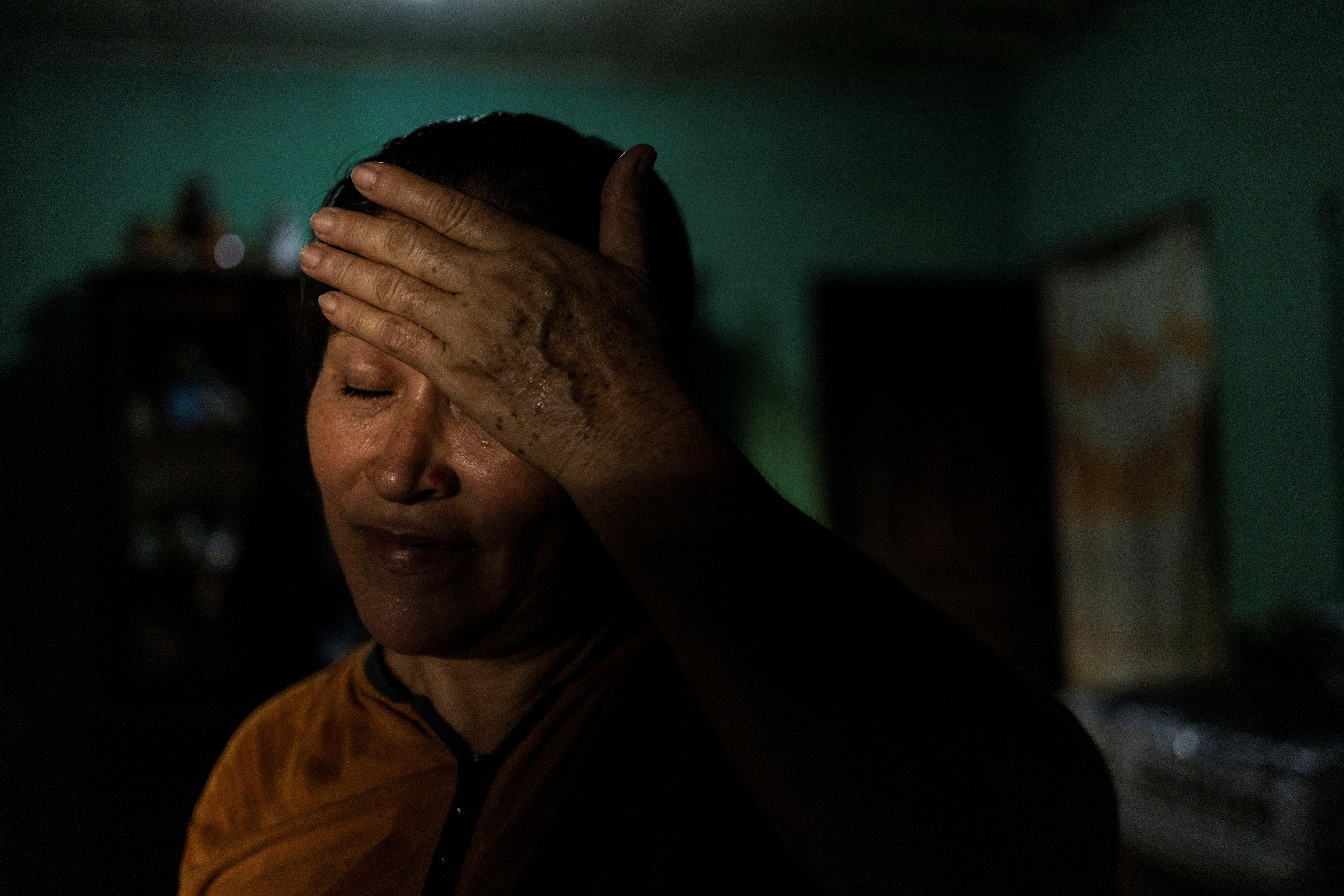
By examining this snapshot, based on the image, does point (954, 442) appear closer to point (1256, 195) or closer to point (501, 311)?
point (1256, 195)

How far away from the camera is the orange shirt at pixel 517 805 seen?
2.09 ft

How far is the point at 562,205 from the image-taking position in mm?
668

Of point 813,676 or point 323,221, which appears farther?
point 323,221

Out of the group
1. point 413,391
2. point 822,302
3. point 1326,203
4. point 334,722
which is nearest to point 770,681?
point 413,391

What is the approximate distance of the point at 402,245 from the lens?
1.83 ft

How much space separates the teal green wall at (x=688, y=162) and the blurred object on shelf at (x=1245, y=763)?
4.37 ft

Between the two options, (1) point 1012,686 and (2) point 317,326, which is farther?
(2) point 317,326

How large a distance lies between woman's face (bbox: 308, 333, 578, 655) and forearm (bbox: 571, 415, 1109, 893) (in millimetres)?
142

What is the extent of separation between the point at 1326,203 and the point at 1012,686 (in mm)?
2499

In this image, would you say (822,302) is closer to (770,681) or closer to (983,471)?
(983,471)

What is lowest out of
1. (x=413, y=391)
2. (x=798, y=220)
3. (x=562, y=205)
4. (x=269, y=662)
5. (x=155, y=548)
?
(x=269, y=662)

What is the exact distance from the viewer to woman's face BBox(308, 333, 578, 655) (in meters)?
0.64

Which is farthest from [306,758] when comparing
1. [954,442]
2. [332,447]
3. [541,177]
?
[954,442]

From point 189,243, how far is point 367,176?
2811mm
